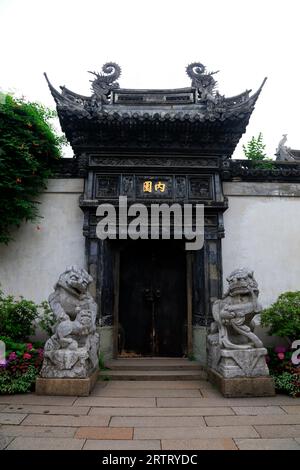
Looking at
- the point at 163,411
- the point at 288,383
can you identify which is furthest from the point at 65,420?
the point at 288,383

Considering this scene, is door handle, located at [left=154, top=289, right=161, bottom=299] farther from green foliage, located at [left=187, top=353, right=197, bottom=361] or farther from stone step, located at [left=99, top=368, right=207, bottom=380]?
stone step, located at [left=99, top=368, right=207, bottom=380]

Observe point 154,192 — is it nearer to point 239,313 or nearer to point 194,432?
point 239,313

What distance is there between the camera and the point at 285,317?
19.1 feet

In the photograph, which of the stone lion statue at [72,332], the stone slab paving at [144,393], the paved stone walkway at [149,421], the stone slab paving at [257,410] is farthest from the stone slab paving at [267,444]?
the stone lion statue at [72,332]

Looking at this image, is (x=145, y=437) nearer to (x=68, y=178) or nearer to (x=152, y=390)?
(x=152, y=390)

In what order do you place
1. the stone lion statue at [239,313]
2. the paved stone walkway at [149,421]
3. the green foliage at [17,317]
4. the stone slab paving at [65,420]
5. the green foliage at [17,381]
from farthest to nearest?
the green foliage at [17,317]
the stone lion statue at [239,313]
the green foliage at [17,381]
the stone slab paving at [65,420]
the paved stone walkway at [149,421]

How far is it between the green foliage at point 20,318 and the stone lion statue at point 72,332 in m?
1.19

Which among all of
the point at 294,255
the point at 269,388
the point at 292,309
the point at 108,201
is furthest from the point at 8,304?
the point at 294,255

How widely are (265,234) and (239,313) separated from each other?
276 centimetres

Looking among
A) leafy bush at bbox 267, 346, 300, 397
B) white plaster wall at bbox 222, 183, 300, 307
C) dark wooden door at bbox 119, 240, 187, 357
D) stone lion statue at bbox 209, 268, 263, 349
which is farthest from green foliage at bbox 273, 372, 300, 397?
dark wooden door at bbox 119, 240, 187, 357

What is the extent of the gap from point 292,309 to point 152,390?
2780 millimetres

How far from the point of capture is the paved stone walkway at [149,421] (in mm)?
3080

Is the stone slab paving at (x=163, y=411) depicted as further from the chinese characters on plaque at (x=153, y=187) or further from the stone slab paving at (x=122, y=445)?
the chinese characters on plaque at (x=153, y=187)
